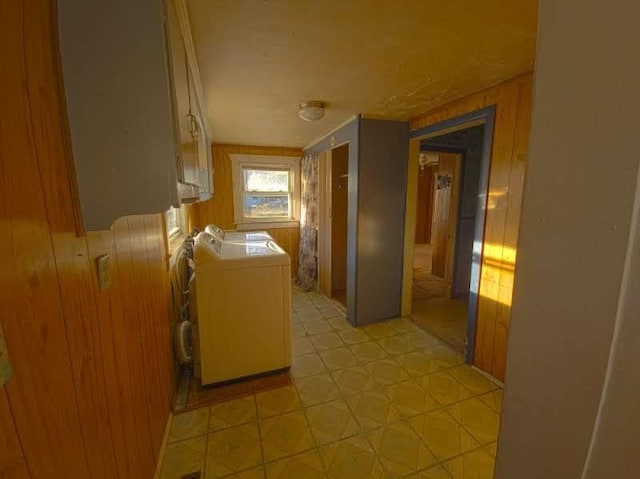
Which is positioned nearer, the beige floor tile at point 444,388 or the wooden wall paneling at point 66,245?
the wooden wall paneling at point 66,245

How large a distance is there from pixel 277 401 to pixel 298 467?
0.51m

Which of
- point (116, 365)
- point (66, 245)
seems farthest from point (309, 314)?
point (66, 245)

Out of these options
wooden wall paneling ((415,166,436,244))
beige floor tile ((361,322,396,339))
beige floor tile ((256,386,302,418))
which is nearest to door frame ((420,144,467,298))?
beige floor tile ((361,322,396,339))

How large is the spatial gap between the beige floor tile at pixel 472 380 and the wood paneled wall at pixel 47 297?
2.09 metres

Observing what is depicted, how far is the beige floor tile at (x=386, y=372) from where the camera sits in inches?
82.2

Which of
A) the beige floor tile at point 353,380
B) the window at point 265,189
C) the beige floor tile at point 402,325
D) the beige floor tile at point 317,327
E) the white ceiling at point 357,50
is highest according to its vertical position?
the white ceiling at point 357,50

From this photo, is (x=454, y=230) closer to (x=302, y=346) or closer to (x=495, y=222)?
(x=495, y=222)

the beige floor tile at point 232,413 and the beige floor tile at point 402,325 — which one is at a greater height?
the beige floor tile at point 402,325

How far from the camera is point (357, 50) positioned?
1.46 metres

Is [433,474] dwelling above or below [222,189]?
below

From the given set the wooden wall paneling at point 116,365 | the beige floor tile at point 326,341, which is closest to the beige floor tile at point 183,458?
the wooden wall paneling at point 116,365

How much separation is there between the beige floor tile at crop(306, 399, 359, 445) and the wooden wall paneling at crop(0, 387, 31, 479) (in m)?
1.38

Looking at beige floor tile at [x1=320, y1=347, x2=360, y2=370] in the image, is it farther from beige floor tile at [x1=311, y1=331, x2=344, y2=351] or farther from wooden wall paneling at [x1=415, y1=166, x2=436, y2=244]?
wooden wall paneling at [x1=415, y1=166, x2=436, y2=244]

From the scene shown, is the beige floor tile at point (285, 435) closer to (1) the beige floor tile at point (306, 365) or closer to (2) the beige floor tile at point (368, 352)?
→ (1) the beige floor tile at point (306, 365)
